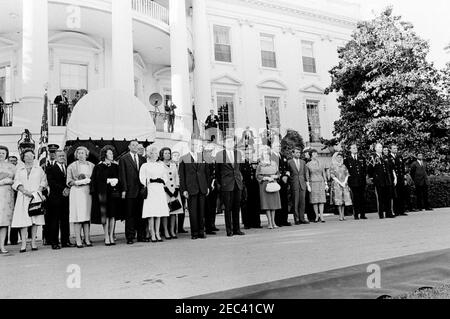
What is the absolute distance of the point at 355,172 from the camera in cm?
1162

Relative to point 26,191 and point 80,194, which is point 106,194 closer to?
point 80,194

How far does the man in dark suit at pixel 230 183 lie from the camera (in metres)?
8.84

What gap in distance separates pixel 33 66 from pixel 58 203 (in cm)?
873

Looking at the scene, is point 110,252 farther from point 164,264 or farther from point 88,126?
point 88,126

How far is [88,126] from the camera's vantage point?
12.5 meters

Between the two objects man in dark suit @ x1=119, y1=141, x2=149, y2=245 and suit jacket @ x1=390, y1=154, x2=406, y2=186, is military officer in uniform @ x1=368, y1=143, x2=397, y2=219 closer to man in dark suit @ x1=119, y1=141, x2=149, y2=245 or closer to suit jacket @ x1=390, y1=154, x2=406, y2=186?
suit jacket @ x1=390, y1=154, x2=406, y2=186

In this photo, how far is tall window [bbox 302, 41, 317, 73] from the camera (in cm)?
2702

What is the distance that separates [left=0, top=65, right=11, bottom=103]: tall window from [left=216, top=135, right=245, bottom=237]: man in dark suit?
559 inches

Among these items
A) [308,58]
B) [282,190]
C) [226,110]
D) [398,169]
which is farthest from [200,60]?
[282,190]

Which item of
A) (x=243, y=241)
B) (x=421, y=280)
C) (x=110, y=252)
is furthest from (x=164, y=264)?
(x=421, y=280)

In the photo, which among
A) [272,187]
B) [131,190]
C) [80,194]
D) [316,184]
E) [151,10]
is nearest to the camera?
[80,194]

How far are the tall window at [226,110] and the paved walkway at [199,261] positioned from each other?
1626 centimetres

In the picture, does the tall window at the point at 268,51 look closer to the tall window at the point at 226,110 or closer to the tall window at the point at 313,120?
the tall window at the point at 226,110

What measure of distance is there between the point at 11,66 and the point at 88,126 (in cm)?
922
